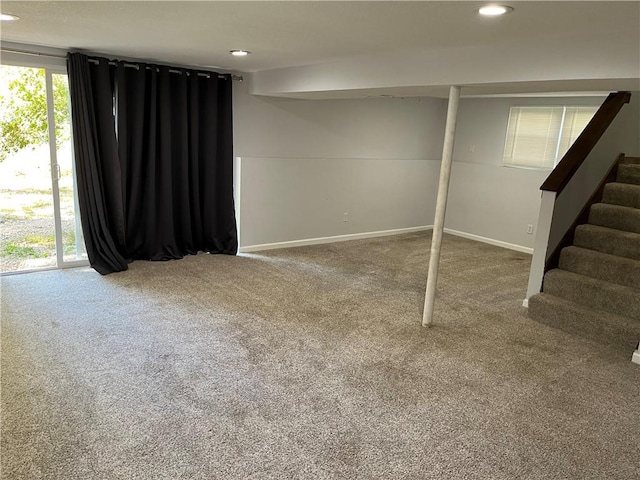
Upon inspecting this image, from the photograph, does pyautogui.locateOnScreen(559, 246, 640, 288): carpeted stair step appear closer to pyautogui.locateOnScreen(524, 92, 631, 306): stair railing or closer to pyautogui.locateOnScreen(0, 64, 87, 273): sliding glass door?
pyautogui.locateOnScreen(524, 92, 631, 306): stair railing

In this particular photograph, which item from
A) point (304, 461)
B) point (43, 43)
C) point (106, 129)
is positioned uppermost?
point (43, 43)

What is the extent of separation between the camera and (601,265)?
3.85 meters

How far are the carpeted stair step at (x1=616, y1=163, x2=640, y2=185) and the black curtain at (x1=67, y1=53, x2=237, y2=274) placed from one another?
403 cm

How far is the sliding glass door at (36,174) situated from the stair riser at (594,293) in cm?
444

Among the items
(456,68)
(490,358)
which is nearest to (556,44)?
(456,68)

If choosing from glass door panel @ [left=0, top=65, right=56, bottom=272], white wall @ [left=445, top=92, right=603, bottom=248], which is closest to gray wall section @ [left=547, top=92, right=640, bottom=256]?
white wall @ [left=445, top=92, right=603, bottom=248]

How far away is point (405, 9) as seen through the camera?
6.89 ft

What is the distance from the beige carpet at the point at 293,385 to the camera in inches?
82.9

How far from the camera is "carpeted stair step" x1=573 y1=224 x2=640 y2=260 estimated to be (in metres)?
3.89

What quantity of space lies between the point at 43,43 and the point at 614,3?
402 centimetres

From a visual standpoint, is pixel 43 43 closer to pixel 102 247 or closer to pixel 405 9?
pixel 102 247

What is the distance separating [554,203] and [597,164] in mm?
959

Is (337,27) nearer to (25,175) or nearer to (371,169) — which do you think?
(25,175)

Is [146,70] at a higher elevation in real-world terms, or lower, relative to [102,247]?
higher
